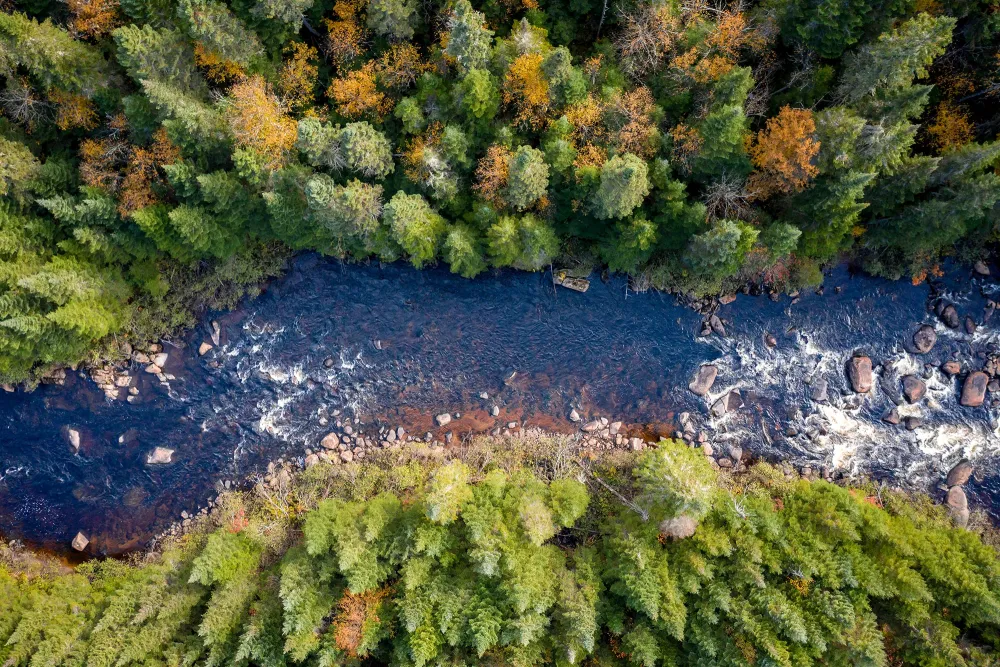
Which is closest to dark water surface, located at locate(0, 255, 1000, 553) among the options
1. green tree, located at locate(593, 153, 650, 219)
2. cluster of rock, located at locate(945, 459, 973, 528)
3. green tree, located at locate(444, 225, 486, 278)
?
cluster of rock, located at locate(945, 459, 973, 528)

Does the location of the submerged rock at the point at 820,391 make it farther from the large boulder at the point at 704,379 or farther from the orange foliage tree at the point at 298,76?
the orange foliage tree at the point at 298,76

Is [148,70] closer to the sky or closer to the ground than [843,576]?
closer to the sky

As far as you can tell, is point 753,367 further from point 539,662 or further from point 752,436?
point 539,662

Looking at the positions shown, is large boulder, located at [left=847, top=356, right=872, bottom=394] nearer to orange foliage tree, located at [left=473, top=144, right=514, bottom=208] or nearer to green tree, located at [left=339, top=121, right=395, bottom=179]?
orange foliage tree, located at [left=473, top=144, right=514, bottom=208]

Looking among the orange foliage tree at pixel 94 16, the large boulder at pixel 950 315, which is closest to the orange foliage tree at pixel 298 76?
the orange foliage tree at pixel 94 16

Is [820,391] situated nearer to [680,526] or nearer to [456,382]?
[680,526]

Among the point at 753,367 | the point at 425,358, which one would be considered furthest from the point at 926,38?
the point at 425,358
